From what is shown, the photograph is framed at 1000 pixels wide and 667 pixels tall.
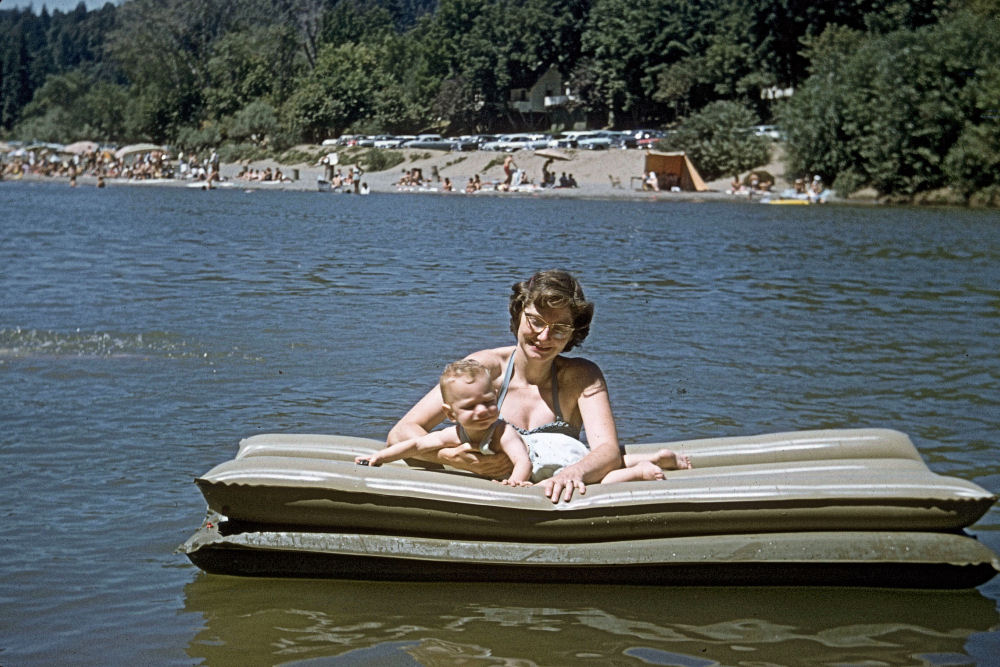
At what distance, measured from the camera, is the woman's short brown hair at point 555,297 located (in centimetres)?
512

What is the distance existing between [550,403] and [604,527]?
0.66 meters

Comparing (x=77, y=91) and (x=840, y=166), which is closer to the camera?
(x=840, y=166)

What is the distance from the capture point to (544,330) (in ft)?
16.9

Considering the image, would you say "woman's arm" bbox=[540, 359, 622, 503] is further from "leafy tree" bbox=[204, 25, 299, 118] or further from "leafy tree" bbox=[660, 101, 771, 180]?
"leafy tree" bbox=[204, 25, 299, 118]

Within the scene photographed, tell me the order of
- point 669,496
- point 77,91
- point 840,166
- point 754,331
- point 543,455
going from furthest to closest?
point 77,91, point 840,166, point 754,331, point 543,455, point 669,496

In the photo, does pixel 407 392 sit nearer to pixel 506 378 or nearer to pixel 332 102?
pixel 506 378

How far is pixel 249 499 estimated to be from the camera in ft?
16.4

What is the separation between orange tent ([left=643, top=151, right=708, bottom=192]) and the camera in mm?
46656

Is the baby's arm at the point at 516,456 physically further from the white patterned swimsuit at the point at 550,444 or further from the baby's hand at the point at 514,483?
the white patterned swimsuit at the point at 550,444

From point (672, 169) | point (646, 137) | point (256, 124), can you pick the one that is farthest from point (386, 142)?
point (672, 169)

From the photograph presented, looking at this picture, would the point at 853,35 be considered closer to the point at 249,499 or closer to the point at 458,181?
the point at 458,181

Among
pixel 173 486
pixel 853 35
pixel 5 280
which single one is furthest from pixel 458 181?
pixel 173 486

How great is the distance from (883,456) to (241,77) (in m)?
92.9

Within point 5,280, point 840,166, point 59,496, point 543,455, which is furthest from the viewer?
point 840,166
